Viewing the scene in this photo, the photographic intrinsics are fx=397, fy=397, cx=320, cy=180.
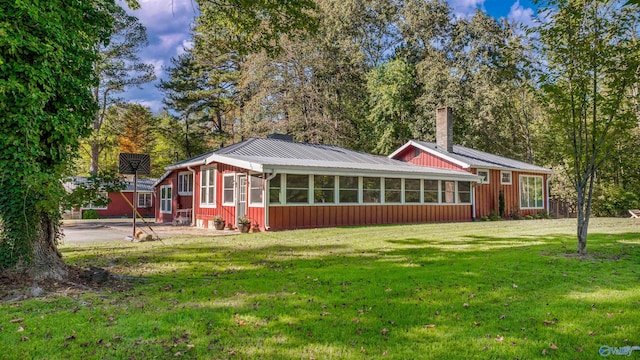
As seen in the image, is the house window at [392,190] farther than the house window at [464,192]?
No

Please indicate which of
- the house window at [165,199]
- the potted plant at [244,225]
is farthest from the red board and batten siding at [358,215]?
the house window at [165,199]

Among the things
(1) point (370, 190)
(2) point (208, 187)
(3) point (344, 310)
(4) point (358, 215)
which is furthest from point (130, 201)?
(3) point (344, 310)

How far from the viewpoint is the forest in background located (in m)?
26.7

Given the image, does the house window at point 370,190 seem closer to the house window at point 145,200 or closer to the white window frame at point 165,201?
the white window frame at point 165,201

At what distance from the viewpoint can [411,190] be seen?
58.7ft

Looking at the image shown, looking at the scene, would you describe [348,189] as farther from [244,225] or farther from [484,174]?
[484,174]

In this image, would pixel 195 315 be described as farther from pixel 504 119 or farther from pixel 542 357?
pixel 504 119

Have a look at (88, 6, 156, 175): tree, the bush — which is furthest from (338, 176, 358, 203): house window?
the bush

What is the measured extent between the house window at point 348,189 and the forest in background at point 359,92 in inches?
432

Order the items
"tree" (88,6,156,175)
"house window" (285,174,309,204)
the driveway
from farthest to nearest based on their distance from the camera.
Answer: "tree" (88,6,156,175)
"house window" (285,174,309,204)
the driveway

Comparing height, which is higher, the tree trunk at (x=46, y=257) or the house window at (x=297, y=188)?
the house window at (x=297, y=188)

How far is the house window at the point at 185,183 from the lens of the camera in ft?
61.0

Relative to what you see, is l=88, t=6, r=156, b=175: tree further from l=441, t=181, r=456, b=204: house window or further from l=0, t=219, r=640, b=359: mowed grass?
l=0, t=219, r=640, b=359: mowed grass

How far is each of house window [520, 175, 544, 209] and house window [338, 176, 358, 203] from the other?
11937mm
